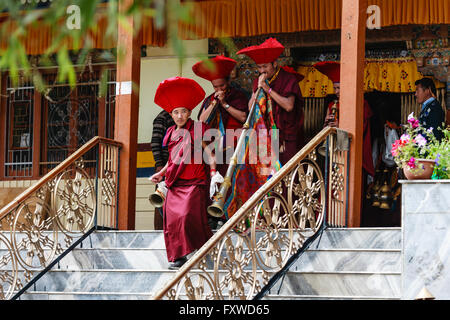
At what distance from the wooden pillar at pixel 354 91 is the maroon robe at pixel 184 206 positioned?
4.53 feet

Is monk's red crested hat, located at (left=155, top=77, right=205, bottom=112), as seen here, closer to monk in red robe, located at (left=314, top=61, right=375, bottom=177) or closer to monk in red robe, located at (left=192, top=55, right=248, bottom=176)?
monk in red robe, located at (left=192, top=55, right=248, bottom=176)

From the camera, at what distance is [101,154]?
9344 millimetres

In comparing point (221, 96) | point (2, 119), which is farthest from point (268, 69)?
point (2, 119)

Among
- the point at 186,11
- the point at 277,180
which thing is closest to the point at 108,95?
the point at 277,180

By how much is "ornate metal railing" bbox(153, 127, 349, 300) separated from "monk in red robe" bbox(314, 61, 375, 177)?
183 cm

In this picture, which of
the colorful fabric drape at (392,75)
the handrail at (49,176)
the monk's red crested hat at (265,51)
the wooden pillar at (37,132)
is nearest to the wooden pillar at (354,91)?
the monk's red crested hat at (265,51)

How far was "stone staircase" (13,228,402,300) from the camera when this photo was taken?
706cm

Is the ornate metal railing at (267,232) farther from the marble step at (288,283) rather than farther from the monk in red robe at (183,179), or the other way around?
the monk in red robe at (183,179)

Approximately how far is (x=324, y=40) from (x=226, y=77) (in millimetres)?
2297

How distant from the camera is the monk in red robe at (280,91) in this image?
901 centimetres

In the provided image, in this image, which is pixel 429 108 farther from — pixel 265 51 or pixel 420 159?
pixel 420 159

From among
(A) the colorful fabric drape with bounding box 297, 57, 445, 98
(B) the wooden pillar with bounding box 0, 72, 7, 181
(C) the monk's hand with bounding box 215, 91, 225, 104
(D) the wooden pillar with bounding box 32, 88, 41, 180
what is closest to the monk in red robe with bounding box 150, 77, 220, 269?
(C) the monk's hand with bounding box 215, 91, 225, 104

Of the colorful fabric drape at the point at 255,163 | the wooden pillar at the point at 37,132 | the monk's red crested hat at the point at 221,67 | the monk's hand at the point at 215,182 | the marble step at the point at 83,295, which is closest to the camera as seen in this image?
the marble step at the point at 83,295

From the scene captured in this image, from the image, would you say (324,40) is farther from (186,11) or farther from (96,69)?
(186,11)
